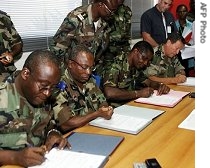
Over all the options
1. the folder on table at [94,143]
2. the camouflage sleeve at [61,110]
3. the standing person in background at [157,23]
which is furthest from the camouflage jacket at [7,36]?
the standing person in background at [157,23]

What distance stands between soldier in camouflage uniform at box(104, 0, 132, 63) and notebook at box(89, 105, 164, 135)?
158 cm

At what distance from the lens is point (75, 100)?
5.76 feet

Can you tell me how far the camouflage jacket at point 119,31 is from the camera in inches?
132

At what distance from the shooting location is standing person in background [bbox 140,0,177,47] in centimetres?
390

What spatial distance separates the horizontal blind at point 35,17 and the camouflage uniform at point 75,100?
1.21 m

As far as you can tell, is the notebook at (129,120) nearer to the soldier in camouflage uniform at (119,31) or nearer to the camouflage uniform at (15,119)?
the camouflage uniform at (15,119)

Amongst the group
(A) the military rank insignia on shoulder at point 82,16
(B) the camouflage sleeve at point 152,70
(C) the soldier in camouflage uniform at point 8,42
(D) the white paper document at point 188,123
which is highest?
(A) the military rank insignia on shoulder at point 82,16

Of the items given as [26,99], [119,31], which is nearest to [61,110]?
[26,99]

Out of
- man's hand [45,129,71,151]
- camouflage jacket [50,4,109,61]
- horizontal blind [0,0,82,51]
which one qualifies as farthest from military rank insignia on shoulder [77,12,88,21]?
man's hand [45,129,71,151]

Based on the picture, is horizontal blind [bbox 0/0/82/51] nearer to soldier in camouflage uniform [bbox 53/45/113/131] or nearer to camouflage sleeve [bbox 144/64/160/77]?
camouflage sleeve [bbox 144/64/160/77]

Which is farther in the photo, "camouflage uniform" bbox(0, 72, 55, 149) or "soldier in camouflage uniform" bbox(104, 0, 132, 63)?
"soldier in camouflage uniform" bbox(104, 0, 132, 63)

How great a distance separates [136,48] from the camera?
2432 millimetres

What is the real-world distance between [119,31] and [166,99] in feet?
5.07

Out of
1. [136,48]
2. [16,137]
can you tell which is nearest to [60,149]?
[16,137]
